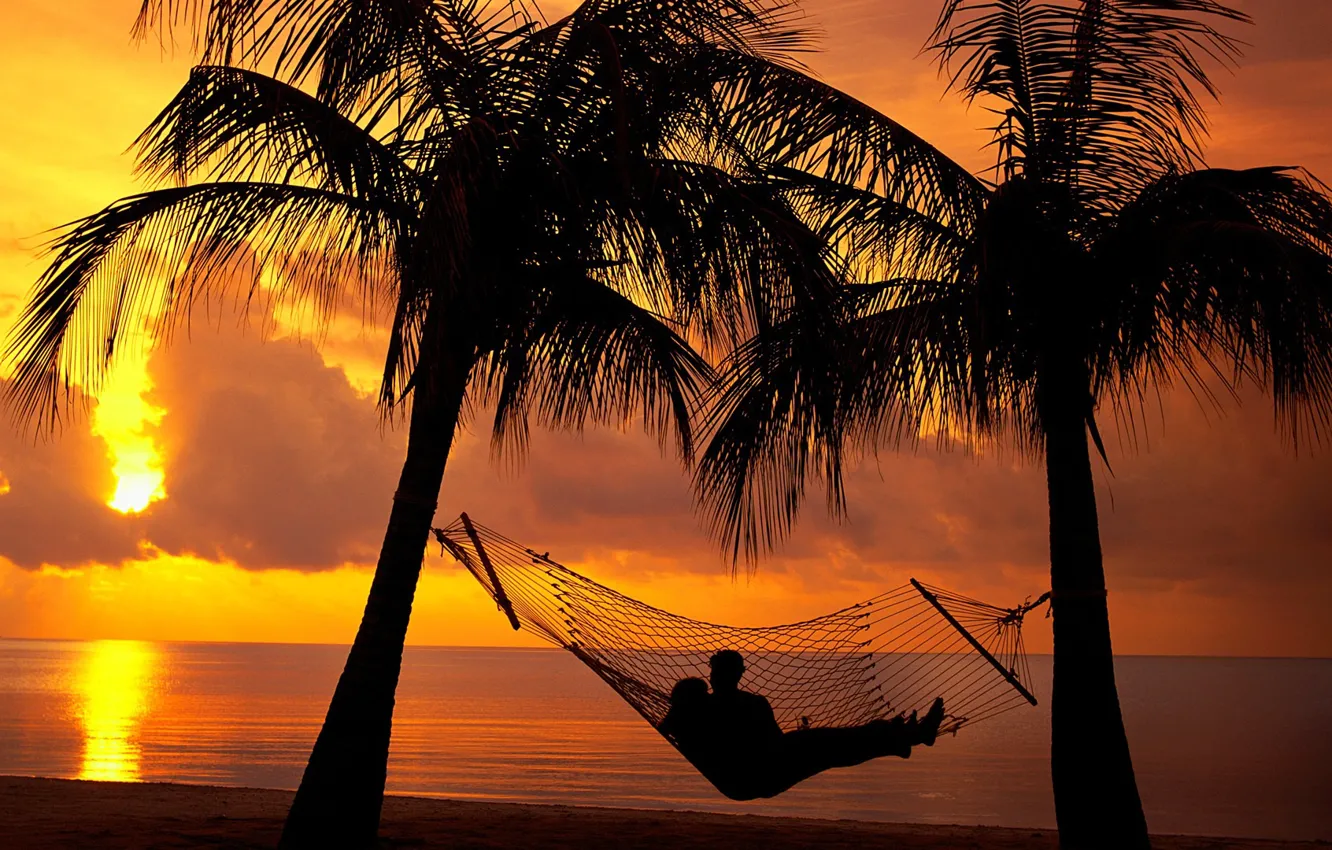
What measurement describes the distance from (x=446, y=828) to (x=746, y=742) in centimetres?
220

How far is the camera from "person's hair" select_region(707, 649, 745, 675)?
5633 millimetres

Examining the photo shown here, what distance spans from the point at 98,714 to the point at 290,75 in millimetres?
33689

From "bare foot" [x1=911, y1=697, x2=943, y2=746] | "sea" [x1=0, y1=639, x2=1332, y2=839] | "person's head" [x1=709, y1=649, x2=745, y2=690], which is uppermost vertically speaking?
"person's head" [x1=709, y1=649, x2=745, y2=690]

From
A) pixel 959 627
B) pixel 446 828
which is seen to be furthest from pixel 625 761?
pixel 959 627

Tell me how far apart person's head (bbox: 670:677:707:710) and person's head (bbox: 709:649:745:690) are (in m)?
0.13

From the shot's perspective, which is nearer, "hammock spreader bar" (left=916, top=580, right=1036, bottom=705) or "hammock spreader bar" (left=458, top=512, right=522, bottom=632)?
"hammock spreader bar" (left=458, top=512, right=522, bottom=632)

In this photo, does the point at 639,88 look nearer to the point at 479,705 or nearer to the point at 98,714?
the point at 98,714

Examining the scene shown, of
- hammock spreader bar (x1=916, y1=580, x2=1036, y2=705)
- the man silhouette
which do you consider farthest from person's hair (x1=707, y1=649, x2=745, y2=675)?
hammock spreader bar (x1=916, y1=580, x2=1036, y2=705)

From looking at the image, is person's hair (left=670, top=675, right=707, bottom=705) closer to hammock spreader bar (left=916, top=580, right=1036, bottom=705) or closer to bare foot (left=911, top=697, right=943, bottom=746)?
bare foot (left=911, top=697, right=943, bottom=746)

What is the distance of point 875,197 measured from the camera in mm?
6340

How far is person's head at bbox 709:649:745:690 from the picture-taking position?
5.61 metres

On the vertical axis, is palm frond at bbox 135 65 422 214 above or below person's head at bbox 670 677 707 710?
above

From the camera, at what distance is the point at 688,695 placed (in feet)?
17.8

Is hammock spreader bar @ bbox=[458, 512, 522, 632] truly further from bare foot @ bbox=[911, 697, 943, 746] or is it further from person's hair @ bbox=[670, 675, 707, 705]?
bare foot @ bbox=[911, 697, 943, 746]
